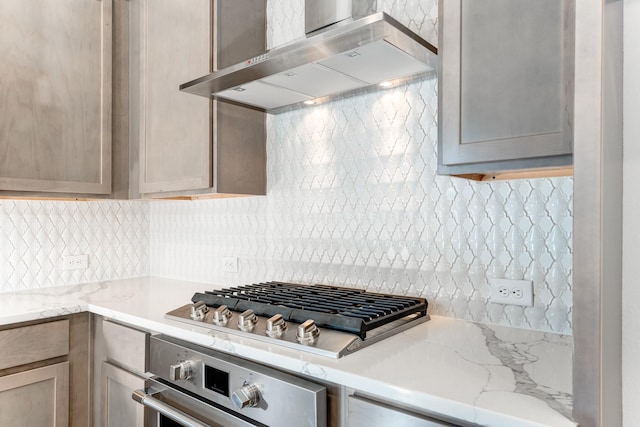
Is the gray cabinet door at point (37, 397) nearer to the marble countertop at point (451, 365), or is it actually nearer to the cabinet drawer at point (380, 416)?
the marble countertop at point (451, 365)

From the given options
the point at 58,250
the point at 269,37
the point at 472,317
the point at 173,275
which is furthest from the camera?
the point at 173,275

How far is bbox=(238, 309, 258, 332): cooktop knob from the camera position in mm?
1223

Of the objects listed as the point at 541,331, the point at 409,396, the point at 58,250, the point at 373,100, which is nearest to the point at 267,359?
the point at 409,396

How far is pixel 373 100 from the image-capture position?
5.31 feet

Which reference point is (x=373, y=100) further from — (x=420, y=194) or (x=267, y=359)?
(x=267, y=359)

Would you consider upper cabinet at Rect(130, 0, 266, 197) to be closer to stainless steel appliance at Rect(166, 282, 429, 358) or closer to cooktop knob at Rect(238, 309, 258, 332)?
stainless steel appliance at Rect(166, 282, 429, 358)

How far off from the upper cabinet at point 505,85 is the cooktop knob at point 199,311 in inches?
34.0

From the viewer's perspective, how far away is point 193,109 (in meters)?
1.80

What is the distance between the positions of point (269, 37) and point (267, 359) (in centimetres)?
147

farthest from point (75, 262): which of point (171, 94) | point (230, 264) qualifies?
point (171, 94)

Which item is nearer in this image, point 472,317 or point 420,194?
point 472,317

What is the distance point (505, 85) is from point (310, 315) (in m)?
0.77

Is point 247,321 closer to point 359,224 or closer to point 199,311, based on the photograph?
point 199,311

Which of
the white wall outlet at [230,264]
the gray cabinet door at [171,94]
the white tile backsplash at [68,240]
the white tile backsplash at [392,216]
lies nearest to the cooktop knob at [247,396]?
the white tile backsplash at [392,216]
